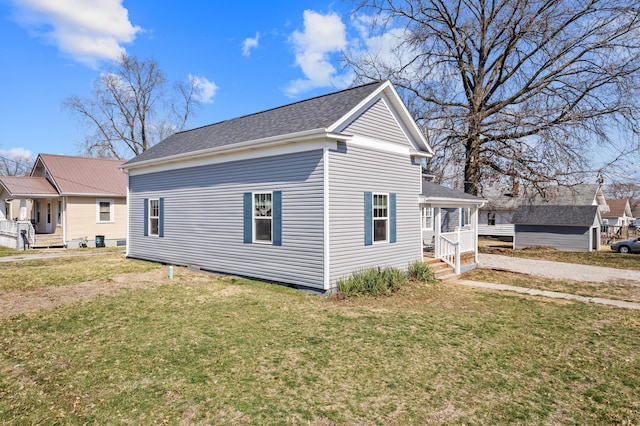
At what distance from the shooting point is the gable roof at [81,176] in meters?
21.9

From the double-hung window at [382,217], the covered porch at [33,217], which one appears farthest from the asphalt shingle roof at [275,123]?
the covered porch at [33,217]

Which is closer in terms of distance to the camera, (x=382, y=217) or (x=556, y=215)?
(x=382, y=217)

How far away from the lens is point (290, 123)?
11.4 m

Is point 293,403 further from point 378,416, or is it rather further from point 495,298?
point 495,298

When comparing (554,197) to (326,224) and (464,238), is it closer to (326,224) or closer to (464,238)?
(464,238)

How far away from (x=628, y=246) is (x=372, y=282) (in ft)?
76.9

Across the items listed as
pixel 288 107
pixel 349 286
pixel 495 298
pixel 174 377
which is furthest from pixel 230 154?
pixel 495 298

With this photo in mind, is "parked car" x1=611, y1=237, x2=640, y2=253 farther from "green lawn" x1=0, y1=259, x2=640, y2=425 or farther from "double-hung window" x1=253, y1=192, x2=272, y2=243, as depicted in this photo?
"double-hung window" x1=253, y1=192, x2=272, y2=243

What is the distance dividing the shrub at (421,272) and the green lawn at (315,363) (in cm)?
305

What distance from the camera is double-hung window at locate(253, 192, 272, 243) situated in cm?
1127

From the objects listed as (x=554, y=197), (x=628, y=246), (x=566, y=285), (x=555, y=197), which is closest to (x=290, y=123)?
(x=566, y=285)

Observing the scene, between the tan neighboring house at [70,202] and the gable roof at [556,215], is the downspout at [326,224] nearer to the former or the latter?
the tan neighboring house at [70,202]

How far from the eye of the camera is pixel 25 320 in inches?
299

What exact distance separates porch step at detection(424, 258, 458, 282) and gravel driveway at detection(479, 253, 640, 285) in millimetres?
3288
